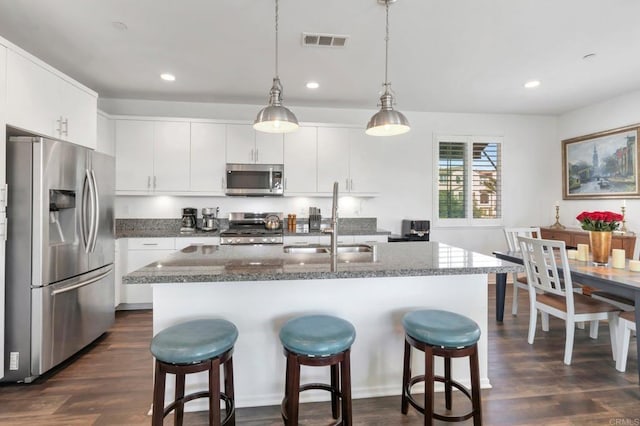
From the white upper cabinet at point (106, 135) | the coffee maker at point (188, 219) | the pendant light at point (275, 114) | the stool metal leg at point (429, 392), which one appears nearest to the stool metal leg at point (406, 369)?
the stool metal leg at point (429, 392)

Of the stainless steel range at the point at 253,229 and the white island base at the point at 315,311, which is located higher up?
the stainless steel range at the point at 253,229

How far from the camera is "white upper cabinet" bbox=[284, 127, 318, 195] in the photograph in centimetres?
407

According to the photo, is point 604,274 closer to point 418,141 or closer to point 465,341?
point 465,341

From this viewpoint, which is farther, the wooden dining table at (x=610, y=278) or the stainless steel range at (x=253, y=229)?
the stainless steel range at (x=253, y=229)

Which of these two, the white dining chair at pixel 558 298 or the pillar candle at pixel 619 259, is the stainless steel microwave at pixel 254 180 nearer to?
the white dining chair at pixel 558 298

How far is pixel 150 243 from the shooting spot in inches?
142

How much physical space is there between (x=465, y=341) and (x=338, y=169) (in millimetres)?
2971

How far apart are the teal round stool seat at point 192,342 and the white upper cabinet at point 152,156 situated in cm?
280

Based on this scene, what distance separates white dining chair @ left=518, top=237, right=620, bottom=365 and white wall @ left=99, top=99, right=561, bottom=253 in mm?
1976

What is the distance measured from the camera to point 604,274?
232 cm

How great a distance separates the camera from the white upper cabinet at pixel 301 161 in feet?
13.4

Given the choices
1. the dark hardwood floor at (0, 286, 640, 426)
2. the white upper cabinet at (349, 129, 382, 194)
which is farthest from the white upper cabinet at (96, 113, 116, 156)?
the white upper cabinet at (349, 129, 382, 194)

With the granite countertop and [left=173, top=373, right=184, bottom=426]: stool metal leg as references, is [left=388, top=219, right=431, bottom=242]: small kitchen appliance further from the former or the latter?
[left=173, top=373, right=184, bottom=426]: stool metal leg

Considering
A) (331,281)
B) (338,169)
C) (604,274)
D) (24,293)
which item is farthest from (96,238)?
(604,274)
